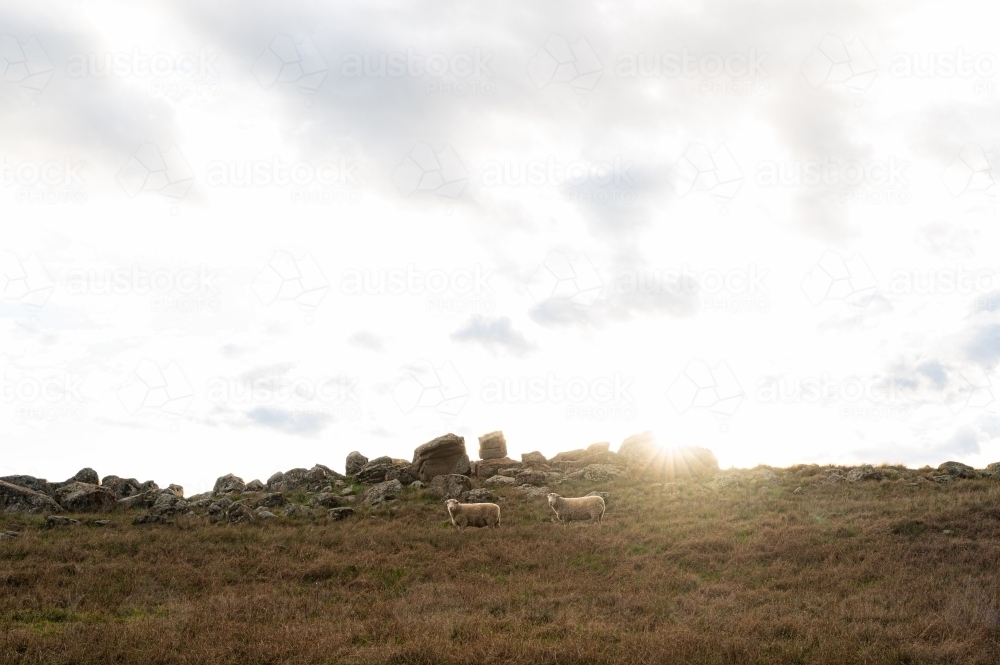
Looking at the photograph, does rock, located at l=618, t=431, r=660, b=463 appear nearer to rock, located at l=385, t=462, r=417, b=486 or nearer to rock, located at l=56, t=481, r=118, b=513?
rock, located at l=385, t=462, r=417, b=486

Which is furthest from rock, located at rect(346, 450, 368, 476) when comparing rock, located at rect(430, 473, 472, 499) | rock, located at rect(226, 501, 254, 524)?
rock, located at rect(226, 501, 254, 524)

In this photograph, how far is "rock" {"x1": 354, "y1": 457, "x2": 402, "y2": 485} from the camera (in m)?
41.1

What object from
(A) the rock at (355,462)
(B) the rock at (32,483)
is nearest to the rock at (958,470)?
(A) the rock at (355,462)

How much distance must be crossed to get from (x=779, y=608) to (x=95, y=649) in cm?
1562

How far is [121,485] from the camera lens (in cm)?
3862

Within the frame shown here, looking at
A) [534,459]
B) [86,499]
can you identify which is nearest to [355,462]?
[534,459]

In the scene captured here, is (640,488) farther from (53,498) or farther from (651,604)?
(53,498)

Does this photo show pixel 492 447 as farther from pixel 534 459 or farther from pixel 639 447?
pixel 639 447

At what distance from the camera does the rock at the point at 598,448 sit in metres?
48.0

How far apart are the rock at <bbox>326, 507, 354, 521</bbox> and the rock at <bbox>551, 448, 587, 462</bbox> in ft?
64.3

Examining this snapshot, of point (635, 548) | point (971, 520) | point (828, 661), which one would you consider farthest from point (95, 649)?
point (971, 520)

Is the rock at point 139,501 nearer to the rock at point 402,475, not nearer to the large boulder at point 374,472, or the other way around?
the large boulder at point 374,472

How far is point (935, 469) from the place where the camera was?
37188mm

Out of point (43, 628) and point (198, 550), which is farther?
point (198, 550)
